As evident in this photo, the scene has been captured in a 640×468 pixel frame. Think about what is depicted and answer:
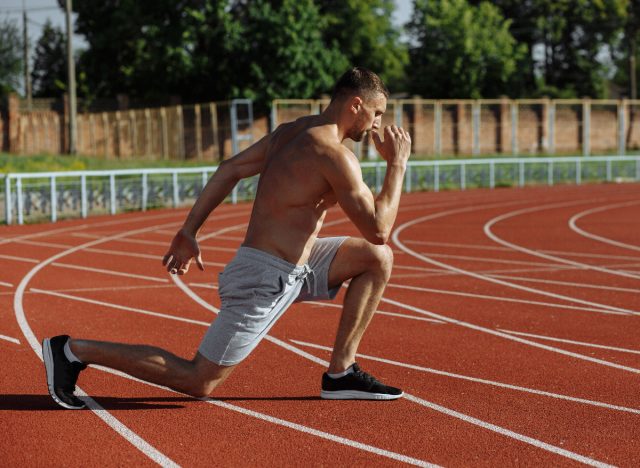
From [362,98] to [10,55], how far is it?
82723mm

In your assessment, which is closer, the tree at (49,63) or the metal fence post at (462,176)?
the metal fence post at (462,176)

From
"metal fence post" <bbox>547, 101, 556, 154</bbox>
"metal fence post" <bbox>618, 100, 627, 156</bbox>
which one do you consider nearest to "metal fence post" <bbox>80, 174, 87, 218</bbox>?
"metal fence post" <bbox>547, 101, 556, 154</bbox>

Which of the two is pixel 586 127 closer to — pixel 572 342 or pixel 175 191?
pixel 175 191

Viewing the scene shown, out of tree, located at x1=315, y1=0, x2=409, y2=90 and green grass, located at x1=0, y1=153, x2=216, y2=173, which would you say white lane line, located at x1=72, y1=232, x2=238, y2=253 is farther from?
tree, located at x1=315, y1=0, x2=409, y2=90

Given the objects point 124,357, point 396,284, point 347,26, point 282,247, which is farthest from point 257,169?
point 347,26

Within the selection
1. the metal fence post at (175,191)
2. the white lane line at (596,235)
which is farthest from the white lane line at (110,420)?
the metal fence post at (175,191)

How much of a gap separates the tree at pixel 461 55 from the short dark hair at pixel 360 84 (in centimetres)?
5197

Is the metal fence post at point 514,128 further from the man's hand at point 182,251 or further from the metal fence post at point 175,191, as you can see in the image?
the man's hand at point 182,251

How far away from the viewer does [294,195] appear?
5.40 meters

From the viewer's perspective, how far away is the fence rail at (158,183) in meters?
21.0

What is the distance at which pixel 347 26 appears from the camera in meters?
56.6

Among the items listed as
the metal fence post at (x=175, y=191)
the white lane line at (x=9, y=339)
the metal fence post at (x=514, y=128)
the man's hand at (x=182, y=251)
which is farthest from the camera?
the metal fence post at (x=514, y=128)

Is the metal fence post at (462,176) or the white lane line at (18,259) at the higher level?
the metal fence post at (462,176)

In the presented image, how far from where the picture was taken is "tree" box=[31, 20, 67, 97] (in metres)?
78.8
